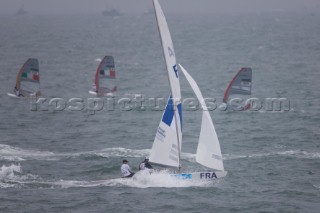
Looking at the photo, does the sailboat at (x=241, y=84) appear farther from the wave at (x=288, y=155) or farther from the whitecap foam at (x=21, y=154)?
the whitecap foam at (x=21, y=154)

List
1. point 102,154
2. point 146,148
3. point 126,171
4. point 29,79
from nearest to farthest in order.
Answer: point 126,171
point 102,154
point 146,148
point 29,79

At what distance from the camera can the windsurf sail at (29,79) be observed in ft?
182

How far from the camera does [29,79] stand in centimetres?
5650

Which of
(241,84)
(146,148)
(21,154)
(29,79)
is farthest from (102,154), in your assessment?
(29,79)

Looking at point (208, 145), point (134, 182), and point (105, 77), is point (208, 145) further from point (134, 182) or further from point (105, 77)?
point (105, 77)

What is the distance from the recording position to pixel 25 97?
59.6m

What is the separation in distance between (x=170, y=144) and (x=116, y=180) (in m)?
3.44

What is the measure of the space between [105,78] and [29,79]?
24.3ft

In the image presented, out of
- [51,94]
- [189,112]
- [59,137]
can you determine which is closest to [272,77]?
[189,112]

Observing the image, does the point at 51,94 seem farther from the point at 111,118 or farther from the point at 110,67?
the point at 111,118

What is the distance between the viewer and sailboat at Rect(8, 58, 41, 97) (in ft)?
182

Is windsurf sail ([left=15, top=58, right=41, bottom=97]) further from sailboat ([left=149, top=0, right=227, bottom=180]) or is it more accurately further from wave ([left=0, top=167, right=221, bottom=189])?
sailboat ([left=149, top=0, right=227, bottom=180])

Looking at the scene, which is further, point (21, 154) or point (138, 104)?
point (138, 104)

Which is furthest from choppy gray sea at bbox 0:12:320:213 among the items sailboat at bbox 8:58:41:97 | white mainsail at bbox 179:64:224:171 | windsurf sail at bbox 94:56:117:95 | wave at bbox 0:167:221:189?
windsurf sail at bbox 94:56:117:95
